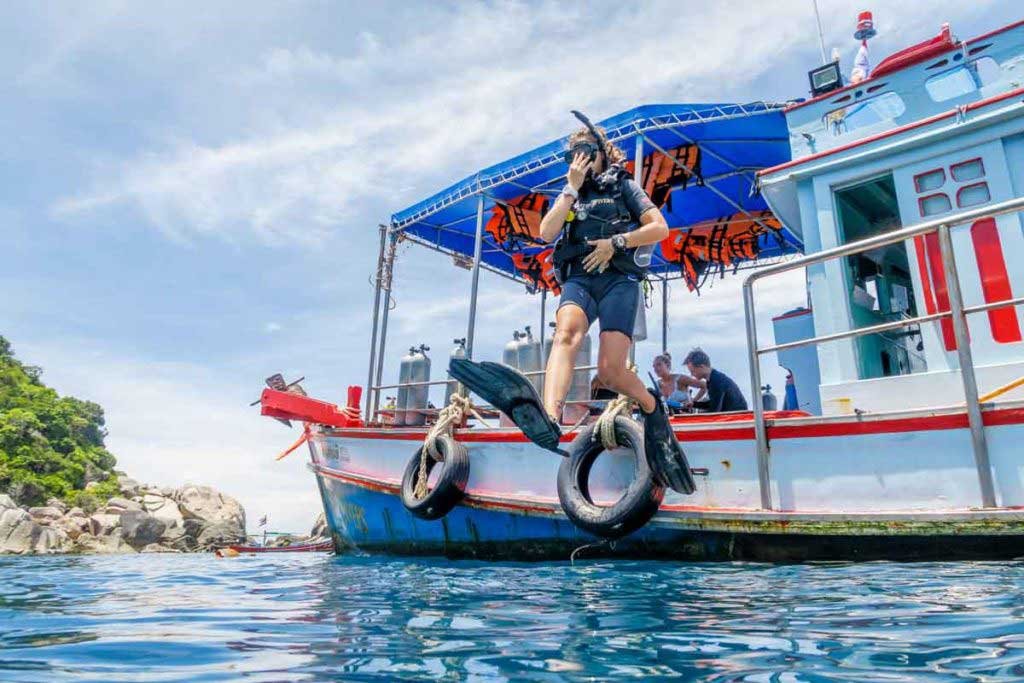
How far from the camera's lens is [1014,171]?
16.5 ft

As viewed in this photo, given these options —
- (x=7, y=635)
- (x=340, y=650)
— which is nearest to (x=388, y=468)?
(x=7, y=635)

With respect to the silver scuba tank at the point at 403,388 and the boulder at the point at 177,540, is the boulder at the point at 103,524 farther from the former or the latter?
the silver scuba tank at the point at 403,388

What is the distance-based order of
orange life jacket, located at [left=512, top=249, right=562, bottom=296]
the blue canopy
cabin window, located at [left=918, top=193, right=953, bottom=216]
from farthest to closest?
orange life jacket, located at [left=512, top=249, right=562, bottom=296] → the blue canopy → cabin window, located at [left=918, top=193, right=953, bottom=216]

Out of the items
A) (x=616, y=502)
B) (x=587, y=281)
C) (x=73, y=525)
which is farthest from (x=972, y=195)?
(x=73, y=525)

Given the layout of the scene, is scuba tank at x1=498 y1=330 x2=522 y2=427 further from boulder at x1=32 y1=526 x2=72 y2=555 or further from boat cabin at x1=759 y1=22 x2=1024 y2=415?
boulder at x1=32 y1=526 x2=72 y2=555

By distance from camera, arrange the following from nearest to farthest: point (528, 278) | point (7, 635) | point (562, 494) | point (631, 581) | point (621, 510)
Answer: point (7, 635) → point (631, 581) → point (621, 510) → point (562, 494) → point (528, 278)

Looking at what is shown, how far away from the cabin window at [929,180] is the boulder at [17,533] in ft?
97.1

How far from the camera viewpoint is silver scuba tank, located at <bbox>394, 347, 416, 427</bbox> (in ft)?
27.4

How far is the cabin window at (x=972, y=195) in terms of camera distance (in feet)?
16.7

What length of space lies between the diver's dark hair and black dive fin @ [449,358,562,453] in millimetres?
3462

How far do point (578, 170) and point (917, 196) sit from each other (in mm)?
3425

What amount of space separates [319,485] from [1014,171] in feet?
28.3

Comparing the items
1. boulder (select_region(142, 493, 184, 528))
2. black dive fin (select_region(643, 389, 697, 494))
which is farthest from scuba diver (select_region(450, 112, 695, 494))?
boulder (select_region(142, 493, 184, 528))

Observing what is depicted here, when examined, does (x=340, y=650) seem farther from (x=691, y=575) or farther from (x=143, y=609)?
(x=691, y=575)
